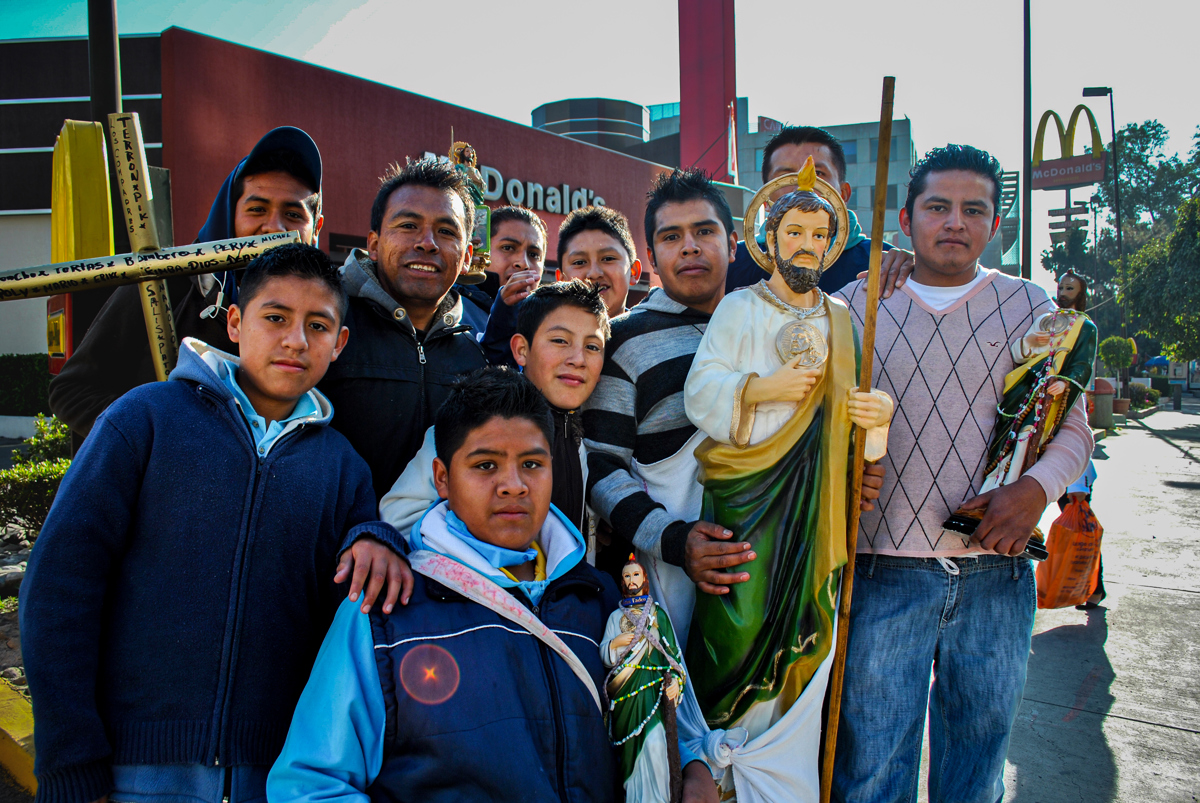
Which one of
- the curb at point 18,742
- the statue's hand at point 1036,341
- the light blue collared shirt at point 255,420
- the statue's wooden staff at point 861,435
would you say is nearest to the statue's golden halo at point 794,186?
the statue's wooden staff at point 861,435

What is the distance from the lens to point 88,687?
1.55m

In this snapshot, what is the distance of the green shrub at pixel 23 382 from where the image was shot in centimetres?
1344

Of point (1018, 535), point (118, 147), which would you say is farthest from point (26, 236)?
point (1018, 535)

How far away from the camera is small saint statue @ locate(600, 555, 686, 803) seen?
177 centimetres

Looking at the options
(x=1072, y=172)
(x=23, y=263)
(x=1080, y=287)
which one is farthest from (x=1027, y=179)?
(x=1072, y=172)

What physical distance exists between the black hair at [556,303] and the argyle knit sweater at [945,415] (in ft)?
3.08

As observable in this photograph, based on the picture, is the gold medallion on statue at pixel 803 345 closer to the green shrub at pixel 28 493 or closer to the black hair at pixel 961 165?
the black hair at pixel 961 165

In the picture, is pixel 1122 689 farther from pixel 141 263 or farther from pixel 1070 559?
pixel 141 263

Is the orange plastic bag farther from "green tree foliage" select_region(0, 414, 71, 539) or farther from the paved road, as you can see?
"green tree foliage" select_region(0, 414, 71, 539)

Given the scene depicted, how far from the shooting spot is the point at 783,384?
79.2 inches

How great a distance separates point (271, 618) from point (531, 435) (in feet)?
2.55

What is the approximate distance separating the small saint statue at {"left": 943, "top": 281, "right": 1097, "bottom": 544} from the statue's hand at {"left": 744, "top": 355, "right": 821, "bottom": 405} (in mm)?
752

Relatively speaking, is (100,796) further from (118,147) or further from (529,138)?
(529,138)

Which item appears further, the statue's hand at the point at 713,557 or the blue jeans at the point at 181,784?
the statue's hand at the point at 713,557
